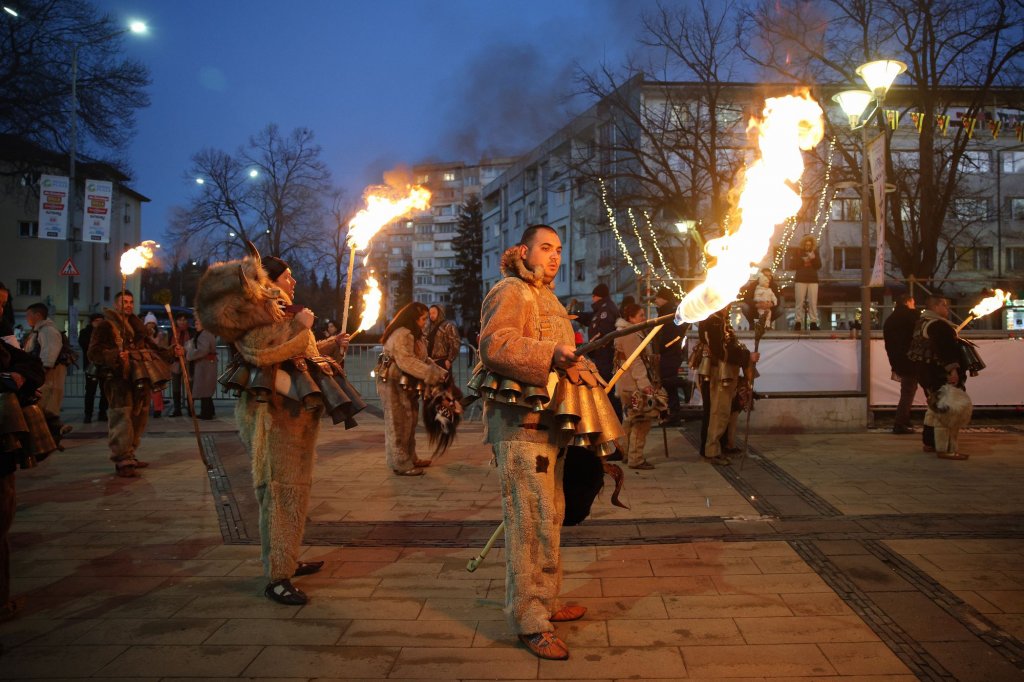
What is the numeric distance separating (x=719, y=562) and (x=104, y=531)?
15.6 ft

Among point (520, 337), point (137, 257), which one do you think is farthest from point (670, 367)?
point (520, 337)

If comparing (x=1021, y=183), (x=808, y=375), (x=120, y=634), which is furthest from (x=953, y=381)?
(x=1021, y=183)

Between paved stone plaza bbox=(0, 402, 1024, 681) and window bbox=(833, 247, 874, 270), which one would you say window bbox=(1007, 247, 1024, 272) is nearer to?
window bbox=(833, 247, 874, 270)

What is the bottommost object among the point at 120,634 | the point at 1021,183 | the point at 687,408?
the point at 120,634

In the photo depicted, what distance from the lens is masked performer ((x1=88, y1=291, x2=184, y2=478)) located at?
324 inches

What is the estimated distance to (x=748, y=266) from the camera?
370 cm

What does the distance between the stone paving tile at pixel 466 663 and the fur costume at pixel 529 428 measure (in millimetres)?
141

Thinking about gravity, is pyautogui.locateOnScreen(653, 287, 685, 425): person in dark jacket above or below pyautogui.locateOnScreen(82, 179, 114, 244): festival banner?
below

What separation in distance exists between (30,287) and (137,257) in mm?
45082

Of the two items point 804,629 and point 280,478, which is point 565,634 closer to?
point 804,629

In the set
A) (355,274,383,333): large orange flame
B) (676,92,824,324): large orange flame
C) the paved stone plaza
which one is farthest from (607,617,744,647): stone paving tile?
(355,274,383,333): large orange flame

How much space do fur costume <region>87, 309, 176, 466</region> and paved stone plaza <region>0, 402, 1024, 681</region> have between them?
50 centimetres

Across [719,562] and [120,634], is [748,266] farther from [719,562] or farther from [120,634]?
[120,634]

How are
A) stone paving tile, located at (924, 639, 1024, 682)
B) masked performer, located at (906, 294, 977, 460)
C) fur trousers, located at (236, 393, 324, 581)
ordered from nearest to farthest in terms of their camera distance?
1. stone paving tile, located at (924, 639, 1024, 682)
2. fur trousers, located at (236, 393, 324, 581)
3. masked performer, located at (906, 294, 977, 460)
